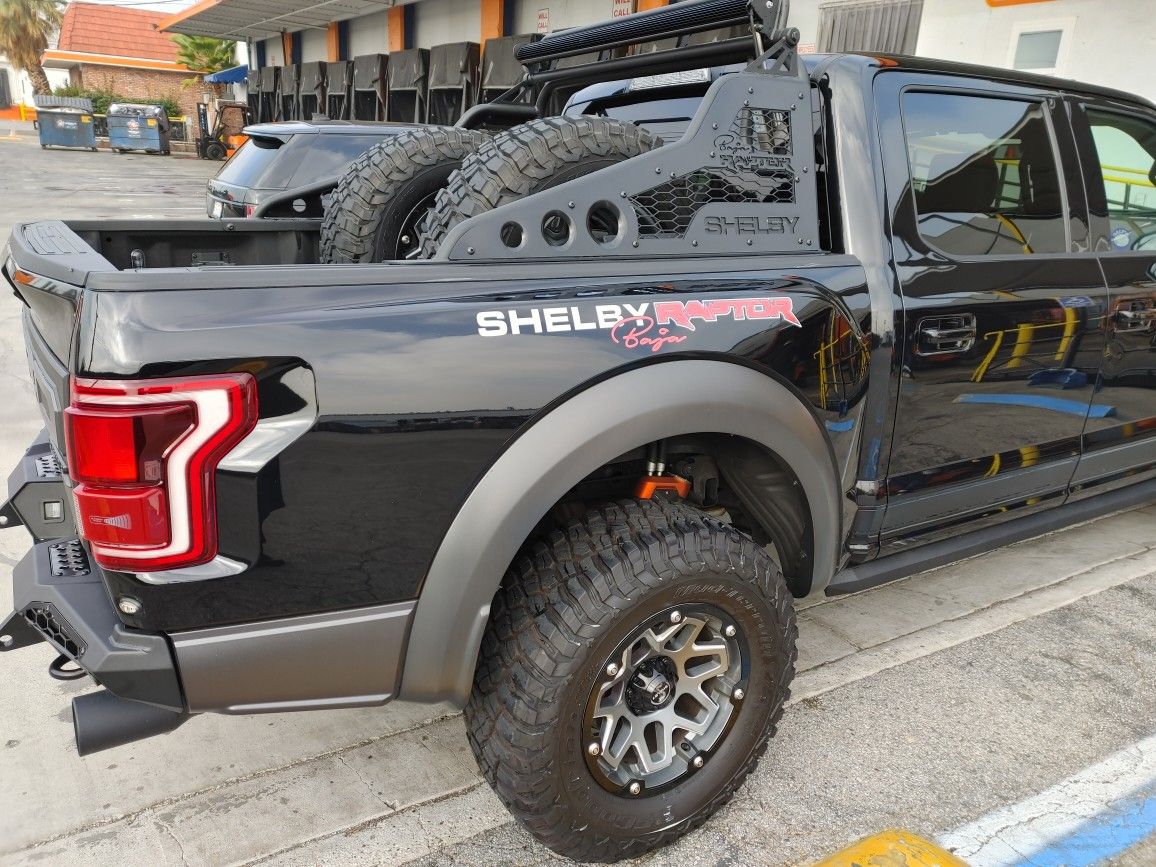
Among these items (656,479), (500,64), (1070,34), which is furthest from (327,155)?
(500,64)

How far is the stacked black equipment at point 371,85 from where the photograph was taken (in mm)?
21234

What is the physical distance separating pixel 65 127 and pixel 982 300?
36.8m

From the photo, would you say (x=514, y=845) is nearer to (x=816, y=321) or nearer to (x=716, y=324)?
(x=716, y=324)

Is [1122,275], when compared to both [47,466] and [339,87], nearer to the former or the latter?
[47,466]

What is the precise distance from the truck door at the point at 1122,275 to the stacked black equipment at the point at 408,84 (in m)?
17.4

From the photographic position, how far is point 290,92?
27.7m

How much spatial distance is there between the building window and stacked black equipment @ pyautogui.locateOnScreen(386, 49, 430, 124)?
13.4 m

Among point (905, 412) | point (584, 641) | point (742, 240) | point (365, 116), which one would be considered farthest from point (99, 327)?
point (365, 116)

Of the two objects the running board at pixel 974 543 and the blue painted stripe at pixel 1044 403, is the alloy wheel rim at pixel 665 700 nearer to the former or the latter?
the running board at pixel 974 543

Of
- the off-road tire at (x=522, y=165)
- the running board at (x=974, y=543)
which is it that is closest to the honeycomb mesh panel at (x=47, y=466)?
the off-road tire at (x=522, y=165)

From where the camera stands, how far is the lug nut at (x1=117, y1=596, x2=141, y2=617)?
62.3 inches

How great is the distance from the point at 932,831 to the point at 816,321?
53.5 inches

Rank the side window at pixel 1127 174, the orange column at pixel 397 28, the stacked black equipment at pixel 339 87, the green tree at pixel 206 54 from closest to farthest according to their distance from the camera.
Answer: the side window at pixel 1127 174 → the orange column at pixel 397 28 → the stacked black equipment at pixel 339 87 → the green tree at pixel 206 54

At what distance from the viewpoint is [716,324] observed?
2016 mm
